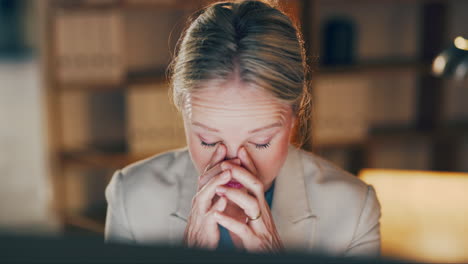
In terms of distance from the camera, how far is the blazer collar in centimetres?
109

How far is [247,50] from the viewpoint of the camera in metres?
1.02

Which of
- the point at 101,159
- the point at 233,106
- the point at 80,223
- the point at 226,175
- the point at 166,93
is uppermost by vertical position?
the point at 233,106

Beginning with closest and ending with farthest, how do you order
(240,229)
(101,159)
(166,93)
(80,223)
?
(240,229)
(166,93)
(101,159)
(80,223)

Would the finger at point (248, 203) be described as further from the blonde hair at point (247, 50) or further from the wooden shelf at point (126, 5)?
the wooden shelf at point (126, 5)

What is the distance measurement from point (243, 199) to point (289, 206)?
0.57ft

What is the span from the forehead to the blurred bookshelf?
61.5 inches

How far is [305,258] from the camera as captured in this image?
0.29 metres

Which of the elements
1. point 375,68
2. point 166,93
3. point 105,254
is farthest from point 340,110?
point 105,254

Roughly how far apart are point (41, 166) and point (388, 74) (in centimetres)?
277

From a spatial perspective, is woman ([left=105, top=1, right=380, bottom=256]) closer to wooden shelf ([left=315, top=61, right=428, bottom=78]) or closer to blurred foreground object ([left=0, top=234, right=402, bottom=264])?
blurred foreground object ([left=0, top=234, right=402, bottom=264])

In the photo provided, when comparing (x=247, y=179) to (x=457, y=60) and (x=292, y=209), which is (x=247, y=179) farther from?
(x=457, y=60)

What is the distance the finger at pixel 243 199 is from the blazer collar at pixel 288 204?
0.13 metres

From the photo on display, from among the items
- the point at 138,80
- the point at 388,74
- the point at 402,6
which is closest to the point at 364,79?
the point at 388,74

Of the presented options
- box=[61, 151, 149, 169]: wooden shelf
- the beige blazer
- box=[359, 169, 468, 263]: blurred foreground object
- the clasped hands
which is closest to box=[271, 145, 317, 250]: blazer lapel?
the beige blazer
